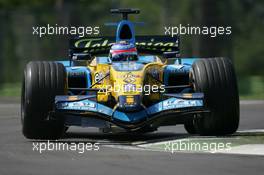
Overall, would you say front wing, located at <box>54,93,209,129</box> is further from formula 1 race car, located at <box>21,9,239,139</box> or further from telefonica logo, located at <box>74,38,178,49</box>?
telefonica logo, located at <box>74,38,178,49</box>

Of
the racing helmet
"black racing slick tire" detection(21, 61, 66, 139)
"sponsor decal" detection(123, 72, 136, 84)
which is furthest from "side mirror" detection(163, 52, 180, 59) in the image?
"black racing slick tire" detection(21, 61, 66, 139)

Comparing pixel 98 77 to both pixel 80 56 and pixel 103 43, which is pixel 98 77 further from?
pixel 103 43

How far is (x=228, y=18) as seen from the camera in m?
29.5

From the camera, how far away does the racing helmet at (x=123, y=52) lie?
1582 cm

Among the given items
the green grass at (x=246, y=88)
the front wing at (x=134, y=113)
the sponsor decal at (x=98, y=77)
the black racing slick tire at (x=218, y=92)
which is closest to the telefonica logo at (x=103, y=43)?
the sponsor decal at (x=98, y=77)

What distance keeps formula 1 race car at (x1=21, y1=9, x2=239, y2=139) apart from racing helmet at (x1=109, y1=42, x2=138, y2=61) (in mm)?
232

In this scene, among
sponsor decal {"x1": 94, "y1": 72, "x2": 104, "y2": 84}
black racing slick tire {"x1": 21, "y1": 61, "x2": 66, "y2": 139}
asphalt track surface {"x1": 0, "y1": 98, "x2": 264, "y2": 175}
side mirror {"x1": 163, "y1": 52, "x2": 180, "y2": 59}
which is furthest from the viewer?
side mirror {"x1": 163, "y1": 52, "x2": 180, "y2": 59}

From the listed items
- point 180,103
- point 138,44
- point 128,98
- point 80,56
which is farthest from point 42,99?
point 138,44

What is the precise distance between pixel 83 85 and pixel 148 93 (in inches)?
54.9

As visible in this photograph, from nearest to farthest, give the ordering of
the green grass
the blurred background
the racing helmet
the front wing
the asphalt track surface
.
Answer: the asphalt track surface → the front wing → the racing helmet → the green grass → the blurred background

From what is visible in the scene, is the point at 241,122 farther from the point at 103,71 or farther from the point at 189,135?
the point at 103,71

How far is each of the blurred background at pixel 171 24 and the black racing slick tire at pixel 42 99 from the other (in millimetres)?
14307

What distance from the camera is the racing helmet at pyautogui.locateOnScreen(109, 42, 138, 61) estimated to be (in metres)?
15.8

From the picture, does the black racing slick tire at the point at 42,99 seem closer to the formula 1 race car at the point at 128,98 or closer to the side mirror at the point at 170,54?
the formula 1 race car at the point at 128,98
